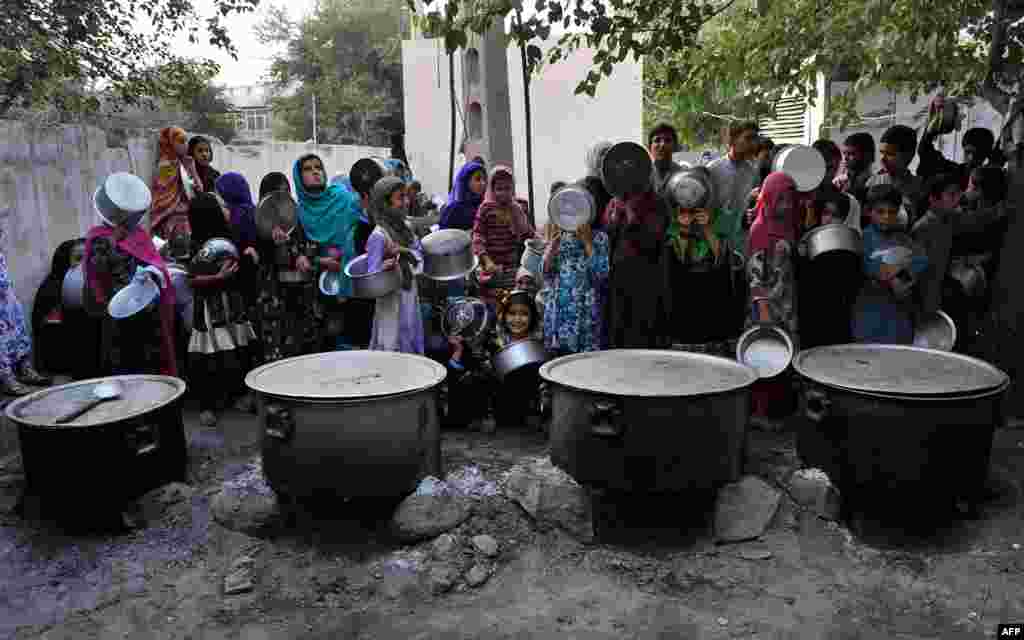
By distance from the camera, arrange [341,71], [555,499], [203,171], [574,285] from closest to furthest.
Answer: [555,499] → [574,285] → [203,171] → [341,71]

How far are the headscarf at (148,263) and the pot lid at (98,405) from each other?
1.77 feet

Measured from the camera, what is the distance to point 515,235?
189 inches

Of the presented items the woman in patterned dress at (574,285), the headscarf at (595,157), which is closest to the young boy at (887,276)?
the woman in patterned dress at (574,285)

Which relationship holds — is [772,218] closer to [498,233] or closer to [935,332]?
[935,332]

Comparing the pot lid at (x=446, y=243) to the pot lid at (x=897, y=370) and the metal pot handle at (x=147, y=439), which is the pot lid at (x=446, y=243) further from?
the pot lid at (x=897, y=370)

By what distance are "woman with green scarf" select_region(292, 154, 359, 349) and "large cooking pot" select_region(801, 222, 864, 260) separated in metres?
2.71

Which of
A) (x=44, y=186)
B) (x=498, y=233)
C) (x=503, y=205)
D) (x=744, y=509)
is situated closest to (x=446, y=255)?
(x=498, y=233)

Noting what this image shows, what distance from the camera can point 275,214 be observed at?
15.6 ft

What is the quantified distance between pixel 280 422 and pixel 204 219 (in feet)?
6.77

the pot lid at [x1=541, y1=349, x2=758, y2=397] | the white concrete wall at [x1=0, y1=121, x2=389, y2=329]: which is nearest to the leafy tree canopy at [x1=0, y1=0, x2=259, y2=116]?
the white concrete wall at [x1=0, y1=121, x2=389, y2=329]

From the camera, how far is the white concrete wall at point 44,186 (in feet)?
18.4

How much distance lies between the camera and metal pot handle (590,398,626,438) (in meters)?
3.15

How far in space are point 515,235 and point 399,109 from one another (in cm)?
2339

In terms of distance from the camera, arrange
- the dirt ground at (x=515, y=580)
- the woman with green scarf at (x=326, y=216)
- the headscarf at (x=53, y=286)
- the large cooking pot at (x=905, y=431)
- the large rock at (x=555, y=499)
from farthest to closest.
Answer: the headscarf at (x=53, y=286), the woman with green scarf at (x=326, y=216), the large rock at (x=555, y=499), the large cooking pot at (x=905, y=431), the dirt ground at (x=515, y=580)
